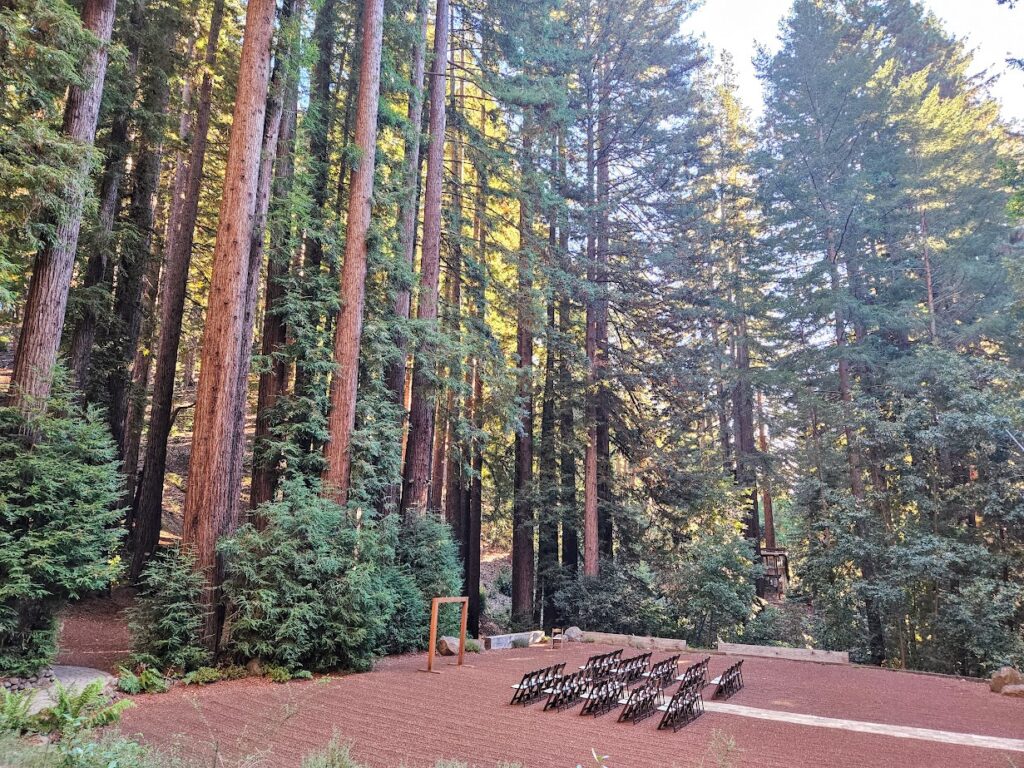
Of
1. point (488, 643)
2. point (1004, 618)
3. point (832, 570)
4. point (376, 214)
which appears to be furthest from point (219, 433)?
point (1004, 618)

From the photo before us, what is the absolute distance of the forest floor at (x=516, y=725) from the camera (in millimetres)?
4781

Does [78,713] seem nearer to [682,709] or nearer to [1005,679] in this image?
[682,709]

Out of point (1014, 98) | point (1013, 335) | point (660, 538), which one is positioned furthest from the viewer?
point (1014, 98)

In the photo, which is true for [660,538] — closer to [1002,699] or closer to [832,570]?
[832,570]

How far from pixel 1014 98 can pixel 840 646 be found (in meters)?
19.5

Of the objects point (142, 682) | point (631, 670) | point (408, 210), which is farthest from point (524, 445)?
point (142, 682)

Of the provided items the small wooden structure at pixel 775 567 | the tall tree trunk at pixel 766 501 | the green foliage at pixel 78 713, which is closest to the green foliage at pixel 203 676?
the green foliage at pixel 78 713

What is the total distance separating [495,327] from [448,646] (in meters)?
12.1

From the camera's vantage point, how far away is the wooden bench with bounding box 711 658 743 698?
796 cm

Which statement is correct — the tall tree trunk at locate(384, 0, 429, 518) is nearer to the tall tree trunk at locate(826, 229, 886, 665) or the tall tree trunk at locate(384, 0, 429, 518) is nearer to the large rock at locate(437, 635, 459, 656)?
the large rock at locate(437, 635, 459, 656)

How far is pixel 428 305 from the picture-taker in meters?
12.2

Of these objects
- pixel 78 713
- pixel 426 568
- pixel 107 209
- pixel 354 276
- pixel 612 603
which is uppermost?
pixel 107 209

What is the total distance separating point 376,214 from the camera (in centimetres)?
1181

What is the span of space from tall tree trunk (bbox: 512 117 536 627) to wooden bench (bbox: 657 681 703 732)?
8.15 m
